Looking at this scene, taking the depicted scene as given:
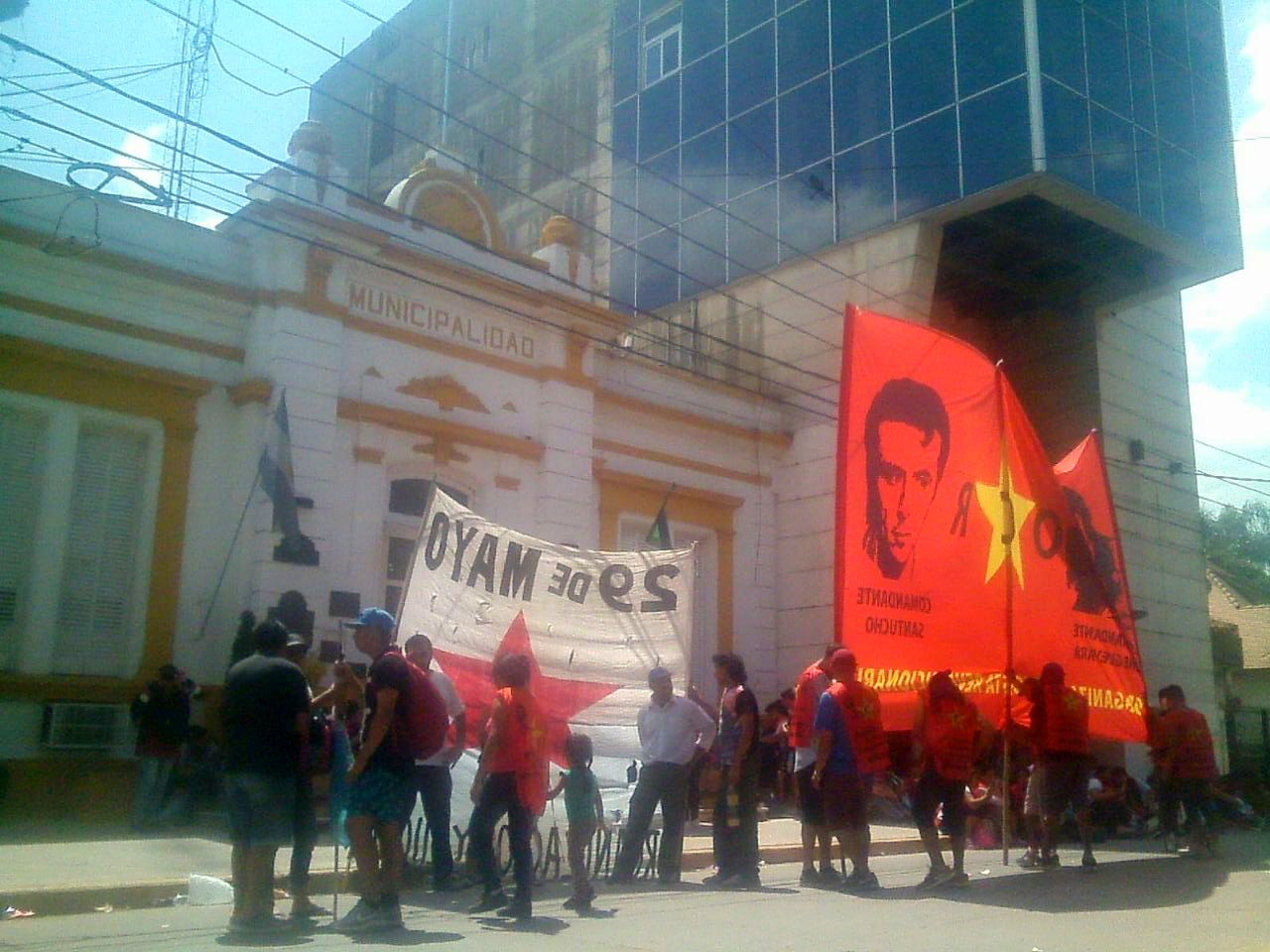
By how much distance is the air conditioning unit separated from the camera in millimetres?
11969

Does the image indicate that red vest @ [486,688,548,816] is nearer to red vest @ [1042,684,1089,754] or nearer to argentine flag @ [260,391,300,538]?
red vest @ [1042,684,1089,754]

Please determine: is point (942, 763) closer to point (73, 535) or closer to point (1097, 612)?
point (1097, 612)

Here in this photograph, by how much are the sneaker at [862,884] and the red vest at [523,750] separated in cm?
256

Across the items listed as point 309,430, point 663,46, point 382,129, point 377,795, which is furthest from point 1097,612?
point 382,129

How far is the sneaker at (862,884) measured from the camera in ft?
28.9

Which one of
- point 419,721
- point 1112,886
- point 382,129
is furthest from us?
point 382,129

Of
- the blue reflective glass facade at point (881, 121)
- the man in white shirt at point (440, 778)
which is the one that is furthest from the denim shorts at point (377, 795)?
the blue reflective glass facade at point (881, 121)

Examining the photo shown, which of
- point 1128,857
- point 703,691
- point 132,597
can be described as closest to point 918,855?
point 1128,857

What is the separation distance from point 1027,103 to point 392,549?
1152cm

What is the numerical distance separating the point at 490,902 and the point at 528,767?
0.83 metres

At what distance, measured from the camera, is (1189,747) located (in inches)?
453

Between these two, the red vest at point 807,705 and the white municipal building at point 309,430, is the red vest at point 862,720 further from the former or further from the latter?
the white municipal building at point 309,430

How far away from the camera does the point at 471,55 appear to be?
101 feet

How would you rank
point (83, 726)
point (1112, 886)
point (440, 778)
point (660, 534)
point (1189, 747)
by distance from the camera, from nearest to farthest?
1. point (440, 778)
2. point (1112, 886)
3. point (1189, 747)
4. point (83, 726)
5. point (660, 534)
